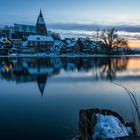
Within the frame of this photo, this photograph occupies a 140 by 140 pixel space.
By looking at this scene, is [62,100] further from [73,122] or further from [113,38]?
[113,38]

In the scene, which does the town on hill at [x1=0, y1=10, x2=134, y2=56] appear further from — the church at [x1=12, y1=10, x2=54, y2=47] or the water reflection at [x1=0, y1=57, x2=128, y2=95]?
the water reflection at [x1=0, y1=57, x2=128, y2=95]

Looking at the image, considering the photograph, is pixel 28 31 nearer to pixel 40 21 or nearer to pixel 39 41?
pixel 40 21

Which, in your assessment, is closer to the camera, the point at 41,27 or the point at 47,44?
the point at 47,44

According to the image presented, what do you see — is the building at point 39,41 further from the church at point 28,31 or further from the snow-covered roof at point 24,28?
the snow-covered roof at point 24,28

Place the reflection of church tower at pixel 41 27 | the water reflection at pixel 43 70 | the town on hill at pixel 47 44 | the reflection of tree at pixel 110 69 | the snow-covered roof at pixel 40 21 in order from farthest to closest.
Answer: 1. the snow-covered roof at pixel 40 21
2. the reflection of church tower at pixel 41 27
3. the town on hill at pixel 47 44
4. the reflection of tree at pixel 110 69
5. the water reflection at pixel 43 70

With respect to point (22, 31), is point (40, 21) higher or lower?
higher

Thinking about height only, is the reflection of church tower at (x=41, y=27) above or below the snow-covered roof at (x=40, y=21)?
below

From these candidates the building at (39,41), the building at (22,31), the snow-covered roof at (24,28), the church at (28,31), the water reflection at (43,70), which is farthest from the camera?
the snow-covered roof at (24,28)

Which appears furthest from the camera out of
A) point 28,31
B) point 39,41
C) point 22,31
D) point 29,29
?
point 29,29

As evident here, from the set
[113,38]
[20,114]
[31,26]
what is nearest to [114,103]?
[20,114]

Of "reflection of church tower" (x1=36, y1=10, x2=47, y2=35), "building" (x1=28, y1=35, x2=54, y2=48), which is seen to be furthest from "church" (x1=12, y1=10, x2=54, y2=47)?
"building" (x1=28, y1=35, x2=54, y2=48)

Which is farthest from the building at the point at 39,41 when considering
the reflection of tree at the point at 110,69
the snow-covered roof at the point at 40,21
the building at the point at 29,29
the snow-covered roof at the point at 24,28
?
the reflection of tree at the point at 110,69

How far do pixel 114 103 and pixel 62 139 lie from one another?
6.11 m

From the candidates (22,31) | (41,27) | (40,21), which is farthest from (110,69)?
(40,21)
